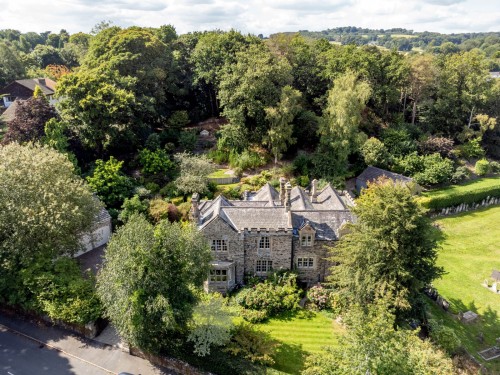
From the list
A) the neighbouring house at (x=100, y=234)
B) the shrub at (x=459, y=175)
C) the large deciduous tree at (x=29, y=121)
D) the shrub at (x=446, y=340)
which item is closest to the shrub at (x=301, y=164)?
the shrub at (x=459, y=175)

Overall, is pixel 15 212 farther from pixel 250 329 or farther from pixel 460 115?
pixel 460 115

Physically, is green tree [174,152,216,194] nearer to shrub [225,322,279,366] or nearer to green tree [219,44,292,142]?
green tree [219,44,292,142]

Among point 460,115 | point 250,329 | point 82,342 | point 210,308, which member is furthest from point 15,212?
point 460,115

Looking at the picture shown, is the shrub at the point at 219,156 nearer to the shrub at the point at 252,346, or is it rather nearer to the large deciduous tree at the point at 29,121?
the large deciduous tree at the point at 29,121

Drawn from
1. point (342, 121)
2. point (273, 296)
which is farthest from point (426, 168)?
point (273, 296)

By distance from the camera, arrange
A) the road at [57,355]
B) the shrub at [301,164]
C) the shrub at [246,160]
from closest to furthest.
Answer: the road at [57,355] → the shrub at [246,160] → the shrub at [301,164]

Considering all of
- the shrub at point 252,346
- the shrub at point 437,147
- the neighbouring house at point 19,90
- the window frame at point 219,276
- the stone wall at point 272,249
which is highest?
the neighbouring house at point 19,90

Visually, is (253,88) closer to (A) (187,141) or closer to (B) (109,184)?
(A) (187,141)
